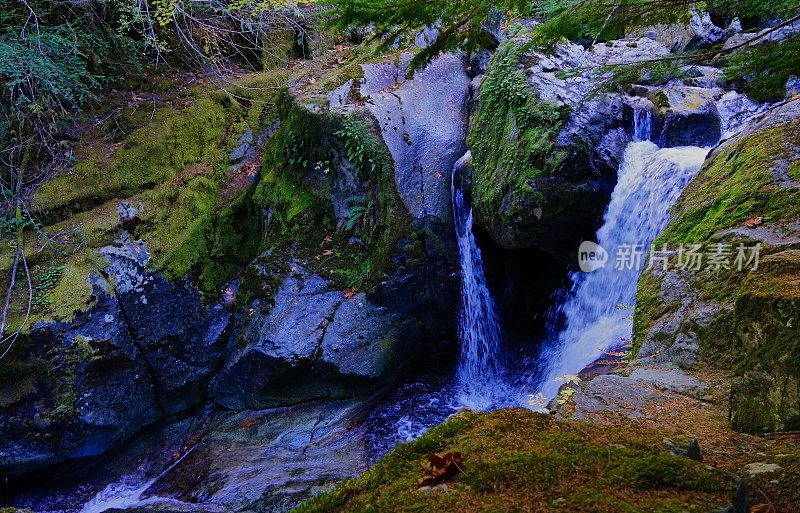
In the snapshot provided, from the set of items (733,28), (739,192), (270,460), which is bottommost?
(270,460)

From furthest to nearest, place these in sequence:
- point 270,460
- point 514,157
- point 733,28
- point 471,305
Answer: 1. point 733,28
2. point 471,305
3. point 514,157
4. point 270,460

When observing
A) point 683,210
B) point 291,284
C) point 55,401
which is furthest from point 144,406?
point 683,210

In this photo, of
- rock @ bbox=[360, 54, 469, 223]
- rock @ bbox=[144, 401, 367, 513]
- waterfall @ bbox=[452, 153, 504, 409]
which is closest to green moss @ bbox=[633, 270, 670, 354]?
waterfall @ bbox=[452, 153, 504, 409]

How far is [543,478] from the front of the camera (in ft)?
4.75

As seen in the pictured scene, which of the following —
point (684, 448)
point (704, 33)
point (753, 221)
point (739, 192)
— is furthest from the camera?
point (704, 33)

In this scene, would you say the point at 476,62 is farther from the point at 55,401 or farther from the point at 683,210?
the point at 55,401

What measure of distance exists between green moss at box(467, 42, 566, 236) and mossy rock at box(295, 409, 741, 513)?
534 centimetres

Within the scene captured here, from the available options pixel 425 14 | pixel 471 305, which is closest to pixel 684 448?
pixel 425 14

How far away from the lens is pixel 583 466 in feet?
4.90

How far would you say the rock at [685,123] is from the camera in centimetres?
809

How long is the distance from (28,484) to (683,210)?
30.4 feet

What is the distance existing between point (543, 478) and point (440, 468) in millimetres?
294

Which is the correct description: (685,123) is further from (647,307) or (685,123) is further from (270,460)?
(270,460)

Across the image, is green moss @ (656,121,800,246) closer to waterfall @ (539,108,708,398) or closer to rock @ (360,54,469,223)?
waterfall @ (539,108,708,398)
